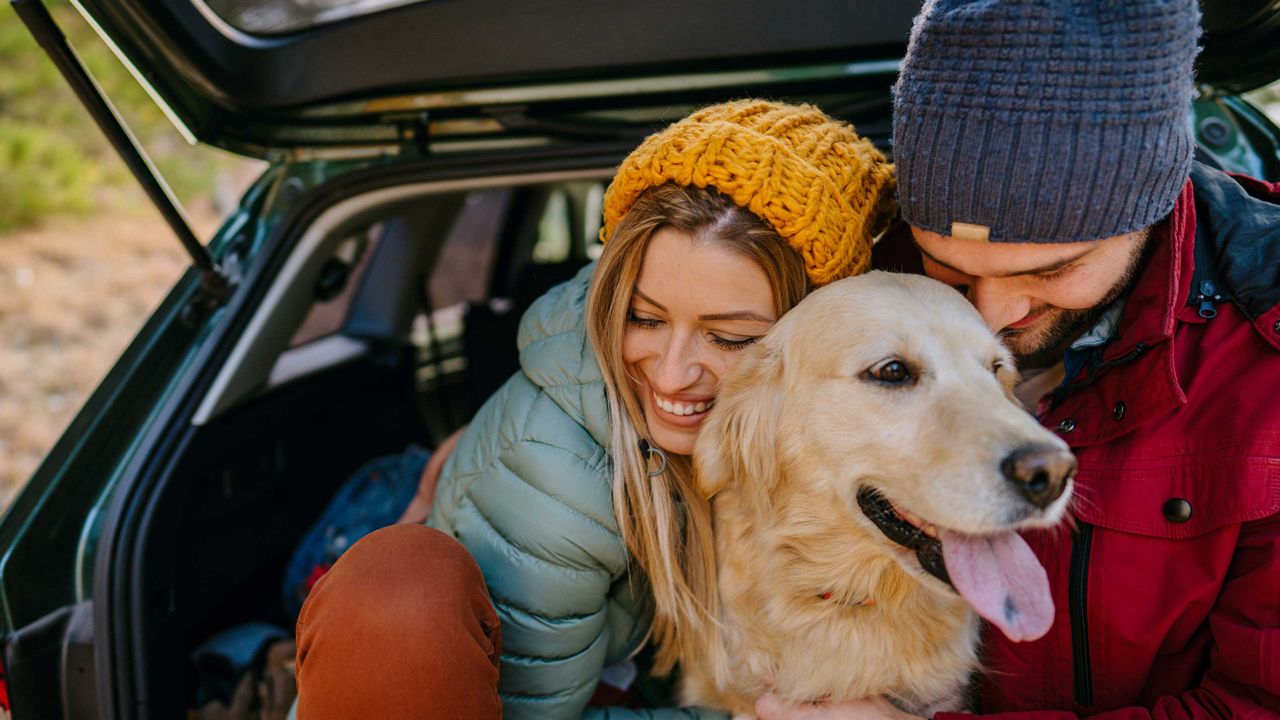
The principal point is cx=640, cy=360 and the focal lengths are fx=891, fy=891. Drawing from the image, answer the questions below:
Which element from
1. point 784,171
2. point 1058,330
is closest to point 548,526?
point 784,171

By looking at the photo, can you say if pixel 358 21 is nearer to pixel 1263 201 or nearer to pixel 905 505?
pixel 905 505

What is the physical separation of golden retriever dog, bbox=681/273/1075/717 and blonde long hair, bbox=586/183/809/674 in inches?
2.1

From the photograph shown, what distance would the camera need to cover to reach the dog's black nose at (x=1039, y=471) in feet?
4.44

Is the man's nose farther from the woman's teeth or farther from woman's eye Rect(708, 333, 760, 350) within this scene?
the woman's teeth

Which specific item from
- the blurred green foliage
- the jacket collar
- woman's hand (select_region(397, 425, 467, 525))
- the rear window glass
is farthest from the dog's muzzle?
the blurred green foliage

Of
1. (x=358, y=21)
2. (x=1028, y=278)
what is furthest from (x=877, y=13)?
(x=358, y=21)

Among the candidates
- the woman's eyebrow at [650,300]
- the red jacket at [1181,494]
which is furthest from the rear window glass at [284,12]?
the red jacket at [1181,494]

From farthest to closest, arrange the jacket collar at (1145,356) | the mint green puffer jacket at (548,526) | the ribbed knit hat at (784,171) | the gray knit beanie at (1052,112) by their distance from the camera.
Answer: the mint green puffer jacket at (548,526)
the ribbed knit hat at (784,171)
the jacket collar at (1145,356)
the gray knit beanie at (1052,112)

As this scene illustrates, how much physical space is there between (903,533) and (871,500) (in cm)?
8

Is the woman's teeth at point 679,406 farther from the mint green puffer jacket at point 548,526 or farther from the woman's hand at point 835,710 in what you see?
the woman's hand at point 835,710

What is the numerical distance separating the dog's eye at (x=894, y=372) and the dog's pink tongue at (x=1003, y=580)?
286 mm

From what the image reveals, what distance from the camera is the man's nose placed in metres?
1.66

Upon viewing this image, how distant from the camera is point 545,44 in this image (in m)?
1.80

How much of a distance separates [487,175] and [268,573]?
1.42m
